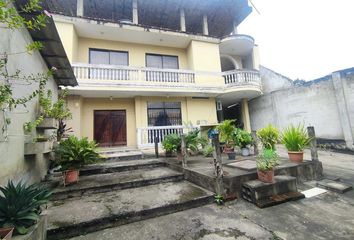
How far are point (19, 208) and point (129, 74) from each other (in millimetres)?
7693

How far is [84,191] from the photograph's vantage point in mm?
3717

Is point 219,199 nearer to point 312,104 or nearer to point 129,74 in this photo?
point 129,74

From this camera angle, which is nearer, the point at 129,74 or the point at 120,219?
the point at 120,219

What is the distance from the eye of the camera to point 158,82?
29.7 ft

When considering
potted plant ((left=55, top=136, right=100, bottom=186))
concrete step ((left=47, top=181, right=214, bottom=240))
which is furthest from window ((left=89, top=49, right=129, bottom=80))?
concrete step ((left=47, top=181, right=214, bottom=240))

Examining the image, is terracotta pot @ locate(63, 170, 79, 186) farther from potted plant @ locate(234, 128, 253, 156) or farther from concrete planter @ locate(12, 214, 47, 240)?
potted plant @ locate(234, 128, 253, 156)

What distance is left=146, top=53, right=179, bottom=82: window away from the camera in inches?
362

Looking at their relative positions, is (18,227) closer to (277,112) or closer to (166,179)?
(166,179)

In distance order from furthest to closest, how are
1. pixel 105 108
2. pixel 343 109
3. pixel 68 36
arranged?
pixel 105 108
pixel 68 36
pixel 343 109

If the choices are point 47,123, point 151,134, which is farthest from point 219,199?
point 151,134

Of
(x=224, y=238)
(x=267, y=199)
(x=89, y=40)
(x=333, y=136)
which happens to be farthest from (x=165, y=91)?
(x=333, y=136)

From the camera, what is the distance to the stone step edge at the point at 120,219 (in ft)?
7.83

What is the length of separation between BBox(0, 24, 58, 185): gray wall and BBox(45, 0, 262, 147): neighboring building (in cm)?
437

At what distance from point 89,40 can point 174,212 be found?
9.90 m
